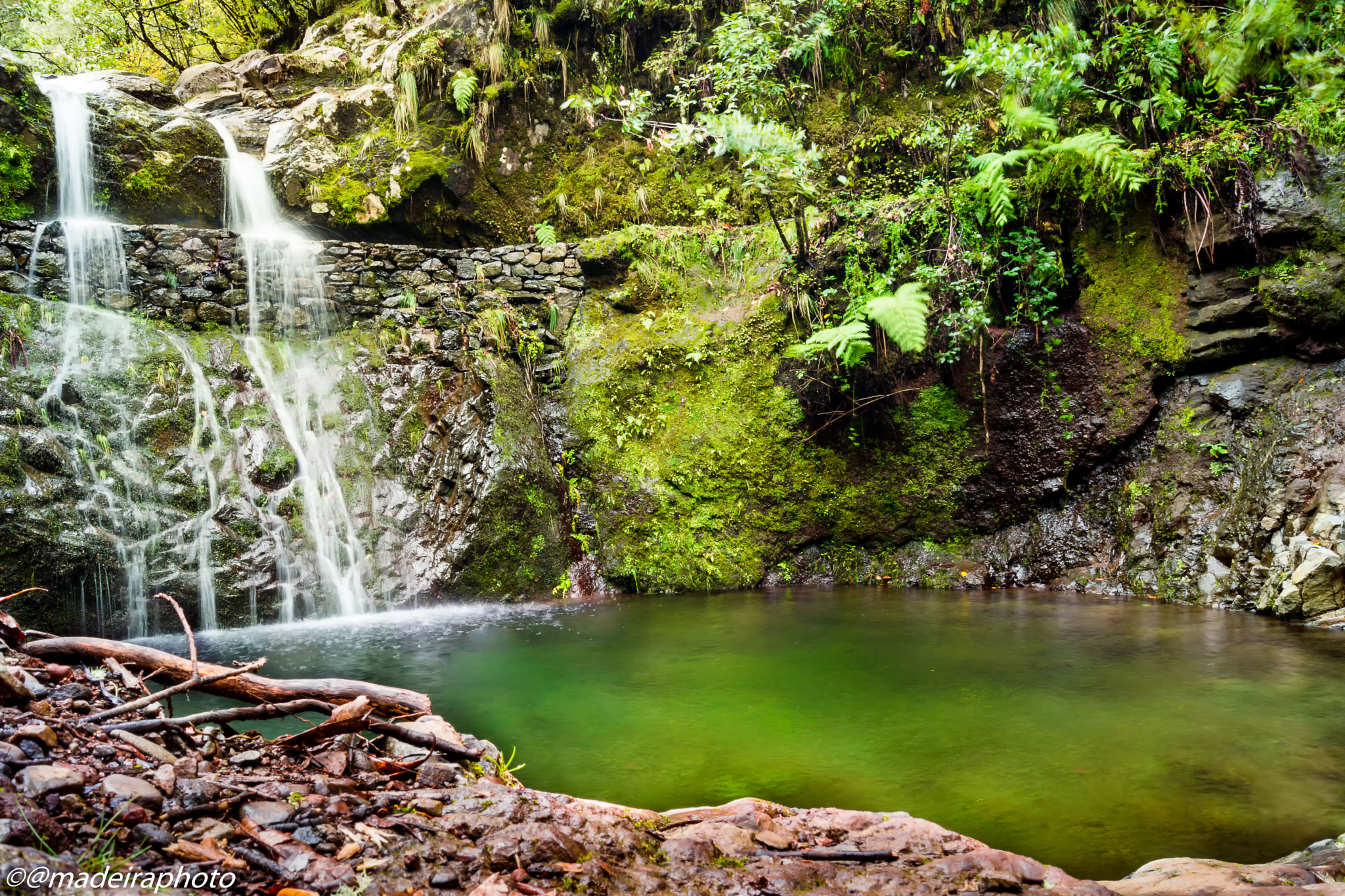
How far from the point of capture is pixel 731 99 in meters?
7.77

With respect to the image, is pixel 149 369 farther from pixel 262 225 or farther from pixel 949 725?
pixel 949 725

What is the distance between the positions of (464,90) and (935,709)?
9.44m

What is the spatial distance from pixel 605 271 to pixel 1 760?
26.3ft

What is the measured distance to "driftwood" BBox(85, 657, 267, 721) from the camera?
2.03 m

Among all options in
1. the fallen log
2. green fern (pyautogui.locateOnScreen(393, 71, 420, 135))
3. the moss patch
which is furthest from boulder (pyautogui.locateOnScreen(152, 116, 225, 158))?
the moss patch

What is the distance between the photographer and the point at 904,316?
19.9 feet

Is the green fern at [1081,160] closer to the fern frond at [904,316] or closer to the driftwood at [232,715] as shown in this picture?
the fern frond at [904,316]

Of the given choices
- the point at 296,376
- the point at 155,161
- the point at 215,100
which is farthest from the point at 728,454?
the point at 215,100

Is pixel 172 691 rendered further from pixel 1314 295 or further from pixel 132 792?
pixel 1314 295

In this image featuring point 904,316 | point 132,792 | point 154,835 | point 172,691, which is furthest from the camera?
point 904,316

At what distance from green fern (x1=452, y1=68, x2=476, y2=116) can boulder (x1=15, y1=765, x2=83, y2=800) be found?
9.50 meters

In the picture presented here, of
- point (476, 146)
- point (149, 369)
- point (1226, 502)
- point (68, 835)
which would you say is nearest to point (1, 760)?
point (68, 835)

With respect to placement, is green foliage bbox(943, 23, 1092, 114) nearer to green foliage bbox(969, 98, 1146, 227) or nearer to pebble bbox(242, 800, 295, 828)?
green foliage bbox(969, 98, 1146, 227)

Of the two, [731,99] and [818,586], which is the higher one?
[731,99]
